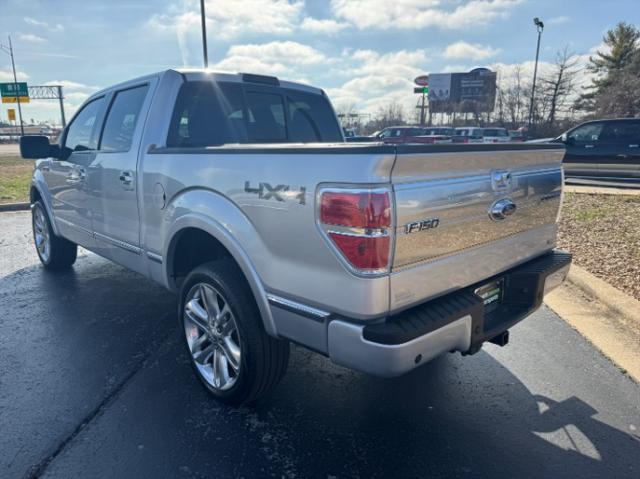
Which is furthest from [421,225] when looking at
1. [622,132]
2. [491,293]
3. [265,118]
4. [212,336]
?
[622,132]

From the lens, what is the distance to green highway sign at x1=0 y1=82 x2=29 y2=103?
39031mm

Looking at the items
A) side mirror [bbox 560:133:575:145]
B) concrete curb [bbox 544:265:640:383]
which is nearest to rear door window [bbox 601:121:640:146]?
side mirror [bbox 560:133:575:145]

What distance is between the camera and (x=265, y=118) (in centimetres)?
386

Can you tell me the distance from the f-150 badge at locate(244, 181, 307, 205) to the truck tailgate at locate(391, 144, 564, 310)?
16.7 inches

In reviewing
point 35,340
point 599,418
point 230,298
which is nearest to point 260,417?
point 230,298

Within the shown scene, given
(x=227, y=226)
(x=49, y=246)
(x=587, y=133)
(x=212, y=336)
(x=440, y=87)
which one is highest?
(x=440, y=87)

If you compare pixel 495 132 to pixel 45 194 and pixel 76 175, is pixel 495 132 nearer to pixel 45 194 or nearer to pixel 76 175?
pixel 45 194

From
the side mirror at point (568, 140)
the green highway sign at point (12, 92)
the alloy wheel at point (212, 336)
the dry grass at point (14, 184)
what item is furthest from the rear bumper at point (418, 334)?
the green highway sign at point (12, 92)

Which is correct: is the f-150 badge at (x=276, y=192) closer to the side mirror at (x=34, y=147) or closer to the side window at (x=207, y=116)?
the side window at (x=207, y=116)

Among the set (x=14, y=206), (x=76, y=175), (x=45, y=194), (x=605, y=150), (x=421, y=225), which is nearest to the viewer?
(x=421, y=225)

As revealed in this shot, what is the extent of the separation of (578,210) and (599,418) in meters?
6.26

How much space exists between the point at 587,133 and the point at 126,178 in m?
14.5

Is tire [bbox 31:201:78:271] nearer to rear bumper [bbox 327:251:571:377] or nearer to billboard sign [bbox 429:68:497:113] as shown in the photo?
rear bumper [bbox 327:251:571:377]

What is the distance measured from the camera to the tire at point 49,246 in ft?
17.5
